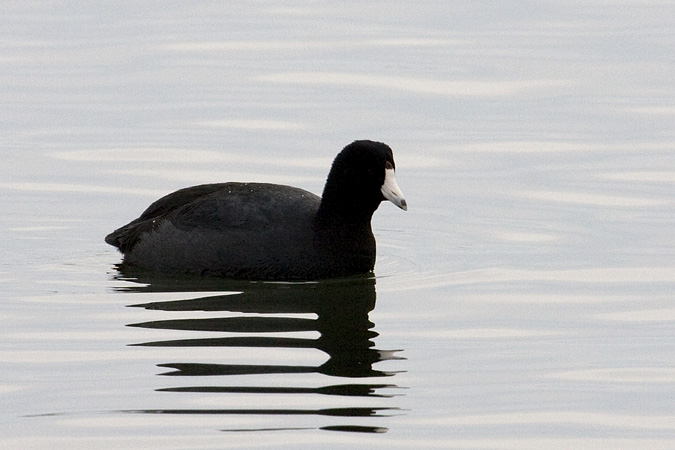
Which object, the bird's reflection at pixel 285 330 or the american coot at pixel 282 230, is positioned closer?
the bird's reflection at pixel 285 330

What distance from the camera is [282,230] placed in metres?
10.9

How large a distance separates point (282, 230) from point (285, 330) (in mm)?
1914

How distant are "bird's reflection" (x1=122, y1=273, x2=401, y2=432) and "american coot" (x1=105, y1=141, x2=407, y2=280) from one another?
15 centimetres

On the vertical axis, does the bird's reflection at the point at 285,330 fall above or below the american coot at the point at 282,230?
below

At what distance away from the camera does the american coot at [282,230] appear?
35.5ft

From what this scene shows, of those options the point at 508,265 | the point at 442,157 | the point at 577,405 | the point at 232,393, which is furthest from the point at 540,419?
the point at 442,157

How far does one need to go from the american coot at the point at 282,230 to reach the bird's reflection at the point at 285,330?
147 millimetres

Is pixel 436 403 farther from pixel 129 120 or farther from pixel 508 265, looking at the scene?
pixel 129 120

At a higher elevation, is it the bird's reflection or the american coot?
the american coot

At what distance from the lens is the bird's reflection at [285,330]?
304 inches

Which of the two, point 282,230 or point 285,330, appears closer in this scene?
point 285,330

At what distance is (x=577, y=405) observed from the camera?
7.60 metres

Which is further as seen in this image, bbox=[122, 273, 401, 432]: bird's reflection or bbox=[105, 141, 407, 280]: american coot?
bbox=[105, 141, 407, 280]: american coot

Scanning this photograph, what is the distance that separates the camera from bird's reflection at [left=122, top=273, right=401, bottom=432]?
7.71m
